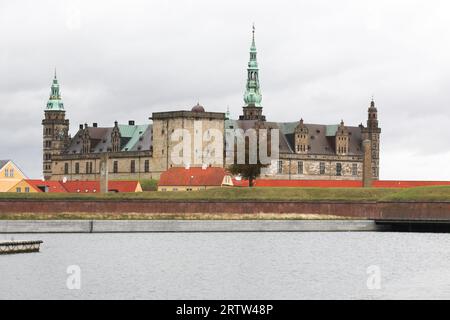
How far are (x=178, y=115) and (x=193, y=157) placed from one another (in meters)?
5.04

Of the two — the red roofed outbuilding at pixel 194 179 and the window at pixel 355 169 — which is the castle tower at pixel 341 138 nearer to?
the window at pixel 355 169

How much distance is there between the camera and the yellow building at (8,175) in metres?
116

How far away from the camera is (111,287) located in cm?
5006

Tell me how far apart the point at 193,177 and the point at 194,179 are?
0.49 meters

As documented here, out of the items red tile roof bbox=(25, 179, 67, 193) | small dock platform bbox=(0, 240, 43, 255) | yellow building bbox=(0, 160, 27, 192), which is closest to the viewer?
small dock platform bbox=(0, 240, 43, 255)

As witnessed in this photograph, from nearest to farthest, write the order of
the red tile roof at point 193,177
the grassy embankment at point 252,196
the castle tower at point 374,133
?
the grassy embankment at point 252,196 → the red tile roof at point 193,177 → the castle tower at point 374,133

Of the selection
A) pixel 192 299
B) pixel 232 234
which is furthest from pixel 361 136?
pixel 192 299

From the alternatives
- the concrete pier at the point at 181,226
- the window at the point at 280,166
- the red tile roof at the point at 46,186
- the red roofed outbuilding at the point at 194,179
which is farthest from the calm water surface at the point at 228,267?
the window at the point at 280,166

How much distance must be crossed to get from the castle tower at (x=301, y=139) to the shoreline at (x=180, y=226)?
5232 cm

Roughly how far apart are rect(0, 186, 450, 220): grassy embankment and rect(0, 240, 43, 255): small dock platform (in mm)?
26279

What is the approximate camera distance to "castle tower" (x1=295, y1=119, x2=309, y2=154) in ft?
492

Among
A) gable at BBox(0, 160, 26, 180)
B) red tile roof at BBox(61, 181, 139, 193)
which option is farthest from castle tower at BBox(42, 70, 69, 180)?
gable at BBox(0, 160, 26, 180)

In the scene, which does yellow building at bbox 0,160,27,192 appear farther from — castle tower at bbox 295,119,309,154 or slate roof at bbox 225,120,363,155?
castle tower at bbox 295,119,309,154
